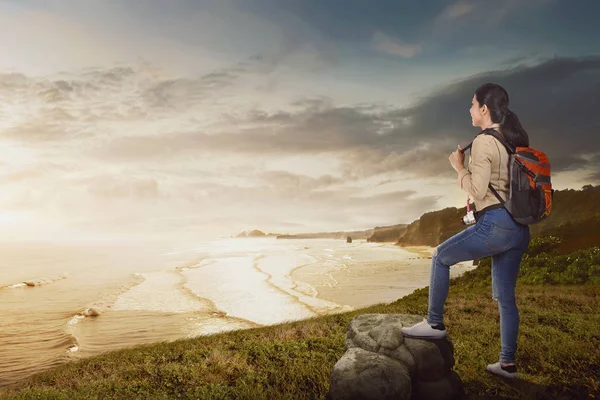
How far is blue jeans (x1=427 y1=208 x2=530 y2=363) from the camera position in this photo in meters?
4.04

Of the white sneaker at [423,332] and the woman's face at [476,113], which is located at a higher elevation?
the woman's face at [476,113]

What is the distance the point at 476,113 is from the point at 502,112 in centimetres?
27

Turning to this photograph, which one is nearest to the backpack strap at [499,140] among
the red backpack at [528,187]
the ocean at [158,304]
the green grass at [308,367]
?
the red backpack at [528,187]

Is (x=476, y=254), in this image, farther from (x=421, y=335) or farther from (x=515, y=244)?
(x=421, y=335)

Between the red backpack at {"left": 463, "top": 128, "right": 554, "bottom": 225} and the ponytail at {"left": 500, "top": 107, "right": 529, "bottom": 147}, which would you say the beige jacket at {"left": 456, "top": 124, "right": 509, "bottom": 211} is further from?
the ponytail at {"left": 500, "top": 107, "right": 529, "bottom": 147}

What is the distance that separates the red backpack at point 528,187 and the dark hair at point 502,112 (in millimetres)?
158

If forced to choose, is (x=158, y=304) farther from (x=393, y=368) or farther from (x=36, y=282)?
(x=393, y=368)

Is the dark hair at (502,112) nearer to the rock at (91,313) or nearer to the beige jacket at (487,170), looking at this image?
the beige jacket at (487,170)

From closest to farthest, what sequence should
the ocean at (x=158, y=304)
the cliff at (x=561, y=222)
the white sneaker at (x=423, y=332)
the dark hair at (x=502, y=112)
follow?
the dark hair at (x=502, y=112)
the white sneaker at (x=423, y=332)
the ocean at (x=158, y=304)
the cliff at (x=561, y=222)

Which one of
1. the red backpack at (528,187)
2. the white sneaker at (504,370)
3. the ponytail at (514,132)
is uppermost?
the ponytail at (514,132)

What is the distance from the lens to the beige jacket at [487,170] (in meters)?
4.03

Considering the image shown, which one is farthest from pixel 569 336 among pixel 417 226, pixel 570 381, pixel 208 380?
pixel 417 226

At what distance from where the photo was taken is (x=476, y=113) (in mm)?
4445

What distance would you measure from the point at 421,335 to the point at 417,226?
86982 millimetres
